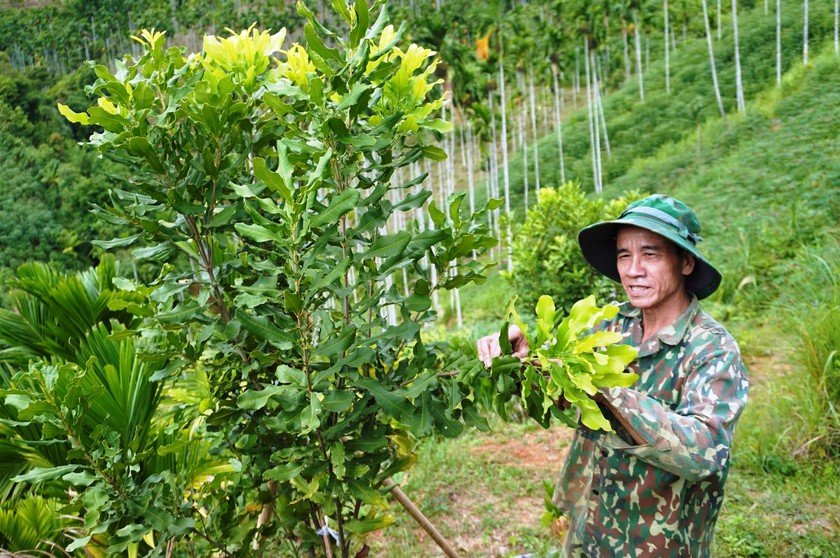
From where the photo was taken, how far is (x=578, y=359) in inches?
41.5

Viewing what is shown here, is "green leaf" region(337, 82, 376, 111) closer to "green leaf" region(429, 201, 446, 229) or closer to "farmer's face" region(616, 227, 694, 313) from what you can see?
"green leaf" region(429, 201, 446, 229)

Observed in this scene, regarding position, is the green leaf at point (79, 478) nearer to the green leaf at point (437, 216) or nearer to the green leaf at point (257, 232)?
the green leaf at point (257, 232)

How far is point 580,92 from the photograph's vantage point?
3228cm

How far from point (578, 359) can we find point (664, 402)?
0.73 m

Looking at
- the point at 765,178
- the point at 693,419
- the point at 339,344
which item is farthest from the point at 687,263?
the point at 765,178

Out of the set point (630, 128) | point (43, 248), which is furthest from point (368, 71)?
Result: point (630, 128)

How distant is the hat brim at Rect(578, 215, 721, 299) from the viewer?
1.62m

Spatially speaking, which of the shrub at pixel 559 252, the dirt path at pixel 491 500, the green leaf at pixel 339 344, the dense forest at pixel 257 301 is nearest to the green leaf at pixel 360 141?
the dense forest at pixel 257 301

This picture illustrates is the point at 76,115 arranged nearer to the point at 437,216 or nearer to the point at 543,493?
the point at 437,216

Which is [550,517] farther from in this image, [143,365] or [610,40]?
[610,40]

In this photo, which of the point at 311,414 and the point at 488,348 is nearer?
the point at 311,414

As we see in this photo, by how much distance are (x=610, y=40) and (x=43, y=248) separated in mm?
27289

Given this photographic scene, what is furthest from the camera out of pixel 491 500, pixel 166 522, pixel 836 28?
pixel 836 28

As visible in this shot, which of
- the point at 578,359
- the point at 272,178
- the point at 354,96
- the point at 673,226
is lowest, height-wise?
the point at 578,359
